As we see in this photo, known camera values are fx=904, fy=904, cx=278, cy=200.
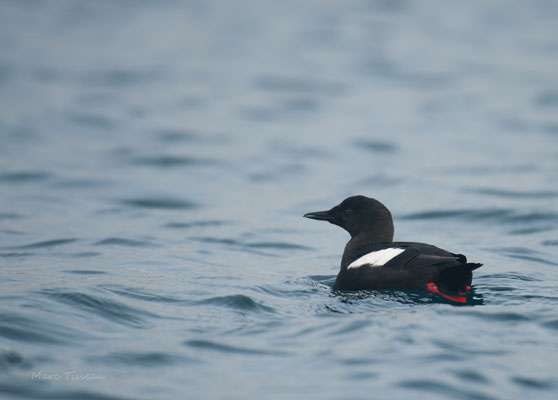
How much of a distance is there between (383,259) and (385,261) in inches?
2.1

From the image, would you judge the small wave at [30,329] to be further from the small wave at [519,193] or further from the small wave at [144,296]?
the small wave at [519,193]

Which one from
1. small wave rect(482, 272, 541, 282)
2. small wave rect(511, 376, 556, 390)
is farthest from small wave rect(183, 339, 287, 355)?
small wave rect(482, 272, 541, 282)

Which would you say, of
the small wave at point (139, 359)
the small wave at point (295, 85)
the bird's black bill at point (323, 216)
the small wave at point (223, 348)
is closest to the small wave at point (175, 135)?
the small wave at point (295, 85)

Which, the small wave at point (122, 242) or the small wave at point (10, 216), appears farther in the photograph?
the small wave at point (10, 216)

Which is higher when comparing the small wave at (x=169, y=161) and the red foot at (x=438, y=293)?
the small wave at (x=169, y=161)

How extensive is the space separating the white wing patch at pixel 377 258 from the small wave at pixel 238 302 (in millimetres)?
965

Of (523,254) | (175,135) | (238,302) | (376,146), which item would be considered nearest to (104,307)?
(238,302)

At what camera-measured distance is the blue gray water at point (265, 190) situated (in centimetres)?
591

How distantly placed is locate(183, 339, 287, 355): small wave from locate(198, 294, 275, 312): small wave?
0.97 metres

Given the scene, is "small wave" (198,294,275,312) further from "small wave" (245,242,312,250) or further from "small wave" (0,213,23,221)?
"small wave" (0,213,23,221)

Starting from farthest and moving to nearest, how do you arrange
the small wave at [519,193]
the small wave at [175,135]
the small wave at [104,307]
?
the small wave at [175,135]
the small wave at [519,193]
the small wave at [104,307]

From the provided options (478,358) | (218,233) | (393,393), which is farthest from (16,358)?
(218,233)

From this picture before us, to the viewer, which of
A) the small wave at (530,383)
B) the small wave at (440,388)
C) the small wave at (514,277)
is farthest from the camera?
the small wave at (514,277)

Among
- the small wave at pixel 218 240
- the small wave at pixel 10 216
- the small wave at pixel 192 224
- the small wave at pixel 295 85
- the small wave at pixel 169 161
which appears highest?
the small wave at pixel 295 85
